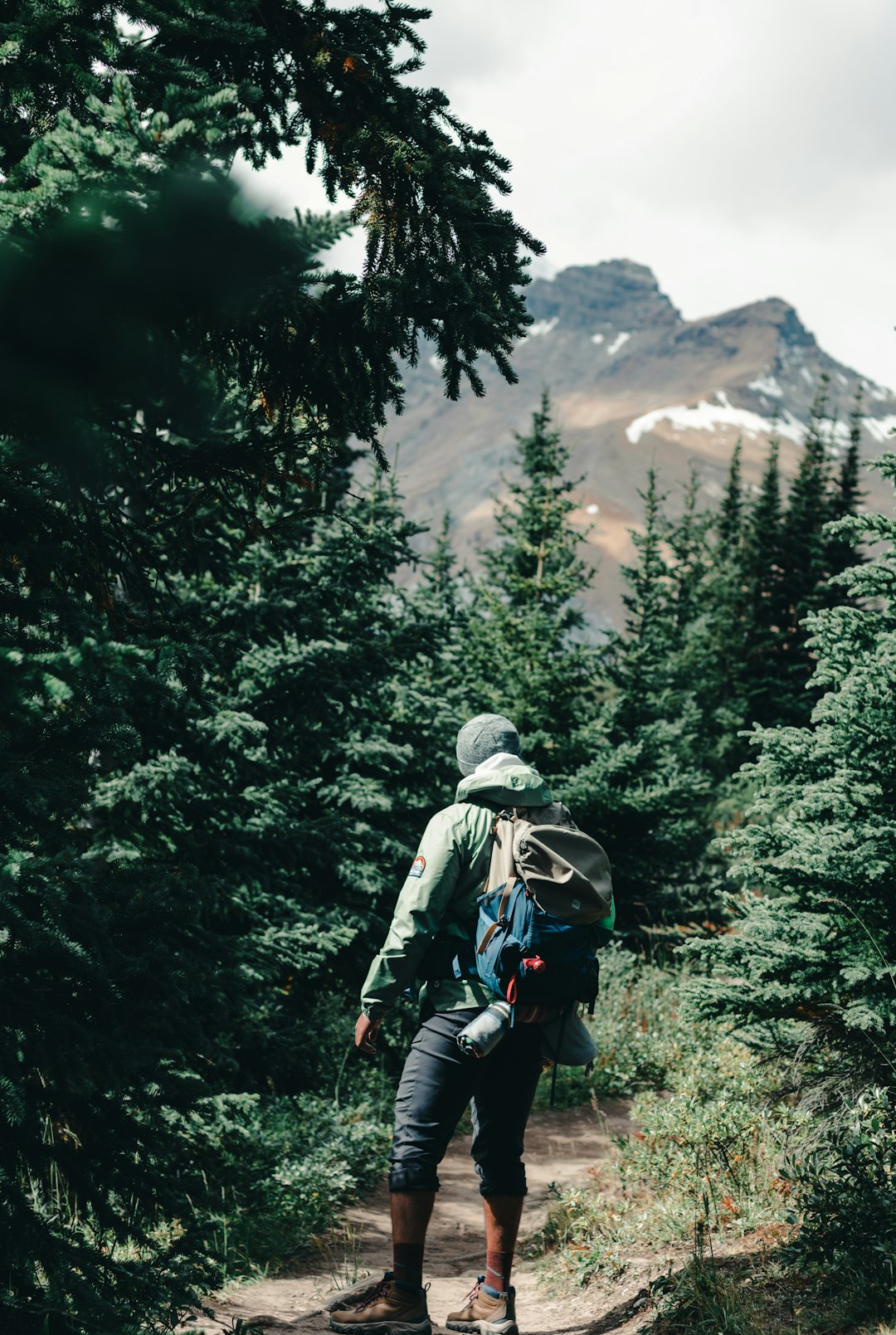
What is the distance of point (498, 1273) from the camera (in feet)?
12.8

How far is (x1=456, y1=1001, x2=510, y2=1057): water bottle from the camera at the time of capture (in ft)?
11.8

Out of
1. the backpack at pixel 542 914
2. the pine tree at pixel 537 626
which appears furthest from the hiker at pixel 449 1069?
the pine tree at pixel 537 626

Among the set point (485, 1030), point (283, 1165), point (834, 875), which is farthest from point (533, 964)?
point (283, 1165)

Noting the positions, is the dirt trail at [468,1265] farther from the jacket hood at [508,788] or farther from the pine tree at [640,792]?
the pine tree at [640,792]

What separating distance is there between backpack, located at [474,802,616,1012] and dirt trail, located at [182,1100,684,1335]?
Result: 1.63 m

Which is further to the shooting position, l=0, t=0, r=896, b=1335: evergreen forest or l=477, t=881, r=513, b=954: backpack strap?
l=477, t=881, r=513, b=954: backpack strap

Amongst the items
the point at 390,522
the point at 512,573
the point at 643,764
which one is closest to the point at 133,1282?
the point at 390,522

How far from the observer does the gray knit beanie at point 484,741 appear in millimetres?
4066

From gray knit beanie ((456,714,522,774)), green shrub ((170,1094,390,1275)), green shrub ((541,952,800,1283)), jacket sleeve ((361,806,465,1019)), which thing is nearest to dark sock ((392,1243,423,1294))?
jacket sleeve ((361,806,465,1019))

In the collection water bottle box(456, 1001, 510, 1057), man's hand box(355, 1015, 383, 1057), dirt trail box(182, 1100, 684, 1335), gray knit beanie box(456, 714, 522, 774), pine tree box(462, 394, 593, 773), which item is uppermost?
pine tree box(462, 394, 593, 773)

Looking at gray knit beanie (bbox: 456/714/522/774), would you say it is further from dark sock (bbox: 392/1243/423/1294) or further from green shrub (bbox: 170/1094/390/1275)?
green shrub (bbox: 170/1094/390/1275)

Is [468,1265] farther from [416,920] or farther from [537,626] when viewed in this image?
[537,626]

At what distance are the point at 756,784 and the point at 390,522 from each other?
16.5 ft

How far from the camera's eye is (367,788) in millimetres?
9641
